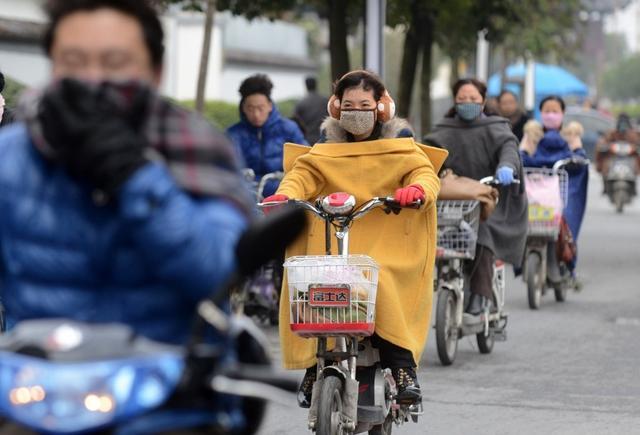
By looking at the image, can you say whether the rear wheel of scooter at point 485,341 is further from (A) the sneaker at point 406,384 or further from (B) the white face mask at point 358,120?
(B) the white face mask at point 358,120

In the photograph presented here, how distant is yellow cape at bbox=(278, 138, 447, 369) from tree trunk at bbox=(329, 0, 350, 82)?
44.7 feet

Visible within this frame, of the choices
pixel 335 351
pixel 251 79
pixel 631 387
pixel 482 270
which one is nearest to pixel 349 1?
pixel 251 79

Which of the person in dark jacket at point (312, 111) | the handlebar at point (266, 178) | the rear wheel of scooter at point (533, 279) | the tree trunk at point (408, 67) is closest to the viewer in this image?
the handlebar at point (266, 178)

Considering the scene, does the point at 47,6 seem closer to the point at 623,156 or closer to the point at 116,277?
the point at 116,277

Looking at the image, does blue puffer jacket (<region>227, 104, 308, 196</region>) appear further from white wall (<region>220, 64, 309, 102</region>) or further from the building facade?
white wall (<region>220, 64, 309, 102</region>)

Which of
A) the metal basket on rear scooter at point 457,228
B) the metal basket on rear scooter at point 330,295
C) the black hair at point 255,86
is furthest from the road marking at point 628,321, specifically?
the metal basket on rear scooter at point 330,295

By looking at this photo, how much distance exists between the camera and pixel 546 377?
10.4m

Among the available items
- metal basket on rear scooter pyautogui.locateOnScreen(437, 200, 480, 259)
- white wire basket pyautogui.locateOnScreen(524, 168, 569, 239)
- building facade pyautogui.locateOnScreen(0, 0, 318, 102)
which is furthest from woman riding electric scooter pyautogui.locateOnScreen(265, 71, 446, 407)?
building facade pyautogui.locateOnScreen(0, 0, 318, 102)

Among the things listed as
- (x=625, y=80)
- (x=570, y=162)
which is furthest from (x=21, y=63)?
(x=625, y=80)

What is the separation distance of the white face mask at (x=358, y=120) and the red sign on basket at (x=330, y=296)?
0.93 meters

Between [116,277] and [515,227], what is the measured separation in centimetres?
868

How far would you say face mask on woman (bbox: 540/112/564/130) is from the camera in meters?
15.1

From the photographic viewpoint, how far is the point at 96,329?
3096 millimetres

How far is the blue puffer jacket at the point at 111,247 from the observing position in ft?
10.3
